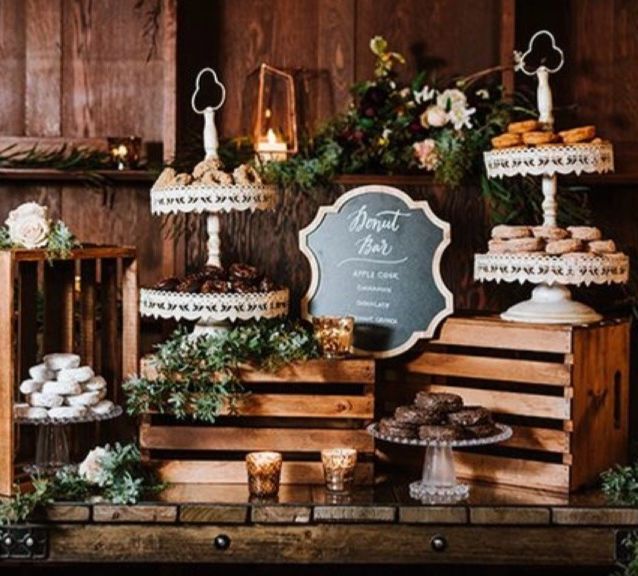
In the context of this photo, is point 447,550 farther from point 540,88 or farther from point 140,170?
point 140,170

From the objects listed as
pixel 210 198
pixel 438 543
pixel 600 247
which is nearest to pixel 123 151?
pixel 210 198

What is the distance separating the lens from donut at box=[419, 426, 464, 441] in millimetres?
2467

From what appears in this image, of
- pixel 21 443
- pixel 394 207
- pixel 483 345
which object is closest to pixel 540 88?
pixel 394 207

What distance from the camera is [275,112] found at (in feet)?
11.2

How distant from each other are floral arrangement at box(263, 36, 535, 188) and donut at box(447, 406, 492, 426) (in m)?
0.75

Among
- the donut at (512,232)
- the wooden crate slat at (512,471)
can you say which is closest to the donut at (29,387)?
the wooden crate slat at (512,471)

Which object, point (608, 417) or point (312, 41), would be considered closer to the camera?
point (608, 417)

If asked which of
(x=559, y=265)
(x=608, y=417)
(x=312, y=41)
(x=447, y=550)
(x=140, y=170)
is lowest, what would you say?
(x=447, y=550)

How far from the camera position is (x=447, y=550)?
2424 millimetres

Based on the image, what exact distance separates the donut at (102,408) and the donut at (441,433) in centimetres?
72

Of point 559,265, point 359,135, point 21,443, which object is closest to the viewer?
point 559,265

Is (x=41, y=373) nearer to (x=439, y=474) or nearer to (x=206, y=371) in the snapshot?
(x=206, y=371)

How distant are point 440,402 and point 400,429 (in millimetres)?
107

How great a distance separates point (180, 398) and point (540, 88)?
1.13 metres
